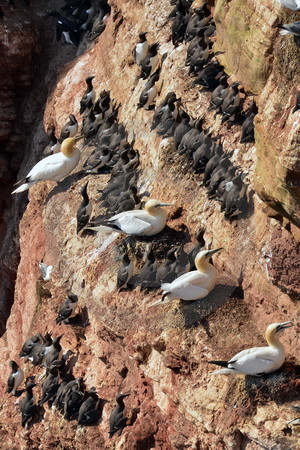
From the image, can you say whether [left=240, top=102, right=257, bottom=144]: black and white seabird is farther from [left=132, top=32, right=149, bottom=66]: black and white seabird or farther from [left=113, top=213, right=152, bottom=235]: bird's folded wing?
[left=132, top=32, right=149, bottom=66]: black and white seabird

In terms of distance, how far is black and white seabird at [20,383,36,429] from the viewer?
20609 mm

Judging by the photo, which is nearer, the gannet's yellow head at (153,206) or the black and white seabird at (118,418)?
the black and white seabird at (118,418)

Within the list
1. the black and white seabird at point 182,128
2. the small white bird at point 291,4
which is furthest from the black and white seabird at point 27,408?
the small white bird at point 291,4

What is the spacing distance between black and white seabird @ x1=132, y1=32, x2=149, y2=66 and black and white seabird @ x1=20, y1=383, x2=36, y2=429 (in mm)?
6989

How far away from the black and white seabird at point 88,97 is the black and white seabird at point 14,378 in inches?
228

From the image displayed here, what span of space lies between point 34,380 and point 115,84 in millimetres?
6623

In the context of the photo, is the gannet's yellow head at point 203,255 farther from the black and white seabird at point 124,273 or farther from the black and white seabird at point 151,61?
the black and white seabird at point 151,61

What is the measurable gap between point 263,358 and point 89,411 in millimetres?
4247

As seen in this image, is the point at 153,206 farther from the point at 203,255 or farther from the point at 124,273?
the point at 203,255

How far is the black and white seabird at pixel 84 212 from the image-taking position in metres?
21.1

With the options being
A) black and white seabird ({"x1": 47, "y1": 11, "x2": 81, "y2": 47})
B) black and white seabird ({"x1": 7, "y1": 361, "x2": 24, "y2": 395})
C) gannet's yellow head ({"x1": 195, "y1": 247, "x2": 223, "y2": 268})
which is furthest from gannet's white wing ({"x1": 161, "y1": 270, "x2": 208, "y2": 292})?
black and white seabird ({"x1": 47, "y1": 11, "x2": 81, "y2": 47})

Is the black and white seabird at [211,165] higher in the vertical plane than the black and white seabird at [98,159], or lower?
higher

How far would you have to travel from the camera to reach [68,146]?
22656 millimetres

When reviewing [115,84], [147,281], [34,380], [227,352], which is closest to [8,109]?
[115,84]
